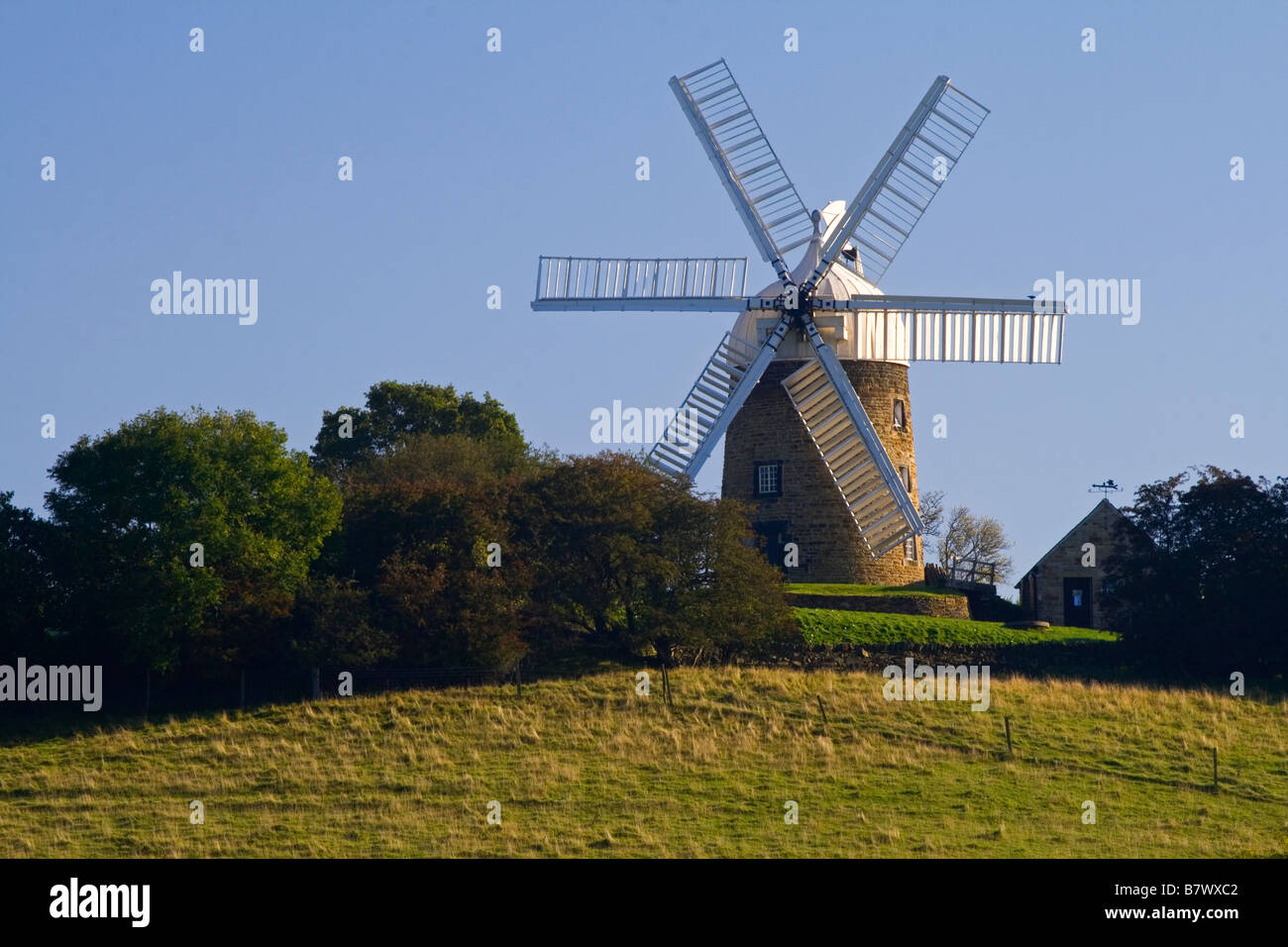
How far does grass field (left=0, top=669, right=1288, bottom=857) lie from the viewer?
32.3 m

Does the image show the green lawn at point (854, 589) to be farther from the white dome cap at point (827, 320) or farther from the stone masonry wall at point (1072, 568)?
the white dome cap at point (827, 320)

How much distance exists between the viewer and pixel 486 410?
75.9 metres

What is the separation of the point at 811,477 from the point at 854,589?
11.5ft

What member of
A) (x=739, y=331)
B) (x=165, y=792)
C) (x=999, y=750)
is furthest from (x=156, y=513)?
(x=999, y=750)

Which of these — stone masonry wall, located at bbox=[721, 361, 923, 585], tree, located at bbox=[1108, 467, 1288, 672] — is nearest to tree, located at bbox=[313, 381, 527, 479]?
stone masonry wall, located at bbox=[721, 361, 923, 585]

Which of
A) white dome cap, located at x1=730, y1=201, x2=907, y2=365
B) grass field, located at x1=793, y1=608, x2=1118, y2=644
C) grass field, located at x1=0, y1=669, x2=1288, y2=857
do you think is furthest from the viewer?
A: white dome cap, located at x1=730, y1=201, x2=907, y2=365

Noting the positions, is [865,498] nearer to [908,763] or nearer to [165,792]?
[908,763]

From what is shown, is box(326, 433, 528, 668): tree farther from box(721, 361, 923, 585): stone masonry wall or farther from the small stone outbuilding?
the small stone outbuilding

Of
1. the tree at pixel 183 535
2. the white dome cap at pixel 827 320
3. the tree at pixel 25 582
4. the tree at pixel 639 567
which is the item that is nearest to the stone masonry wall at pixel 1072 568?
the white dome cap at pixel 827 320

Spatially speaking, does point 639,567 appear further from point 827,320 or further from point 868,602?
point 827,320

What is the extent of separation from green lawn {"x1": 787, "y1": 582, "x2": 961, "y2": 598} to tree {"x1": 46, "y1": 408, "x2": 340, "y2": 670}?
13.8 meters

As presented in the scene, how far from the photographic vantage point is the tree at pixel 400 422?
7269 cm

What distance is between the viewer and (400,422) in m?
74.1

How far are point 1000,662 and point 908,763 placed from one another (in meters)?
12.3
